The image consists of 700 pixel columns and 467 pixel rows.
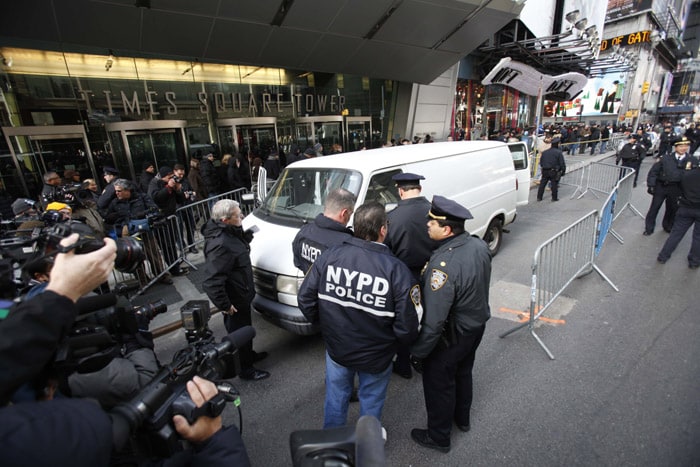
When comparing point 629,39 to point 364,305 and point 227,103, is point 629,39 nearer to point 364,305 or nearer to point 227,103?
point 227,103

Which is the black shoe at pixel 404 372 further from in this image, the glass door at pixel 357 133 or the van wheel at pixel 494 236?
the glass door at pixel 357 133

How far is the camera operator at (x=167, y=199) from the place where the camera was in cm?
601

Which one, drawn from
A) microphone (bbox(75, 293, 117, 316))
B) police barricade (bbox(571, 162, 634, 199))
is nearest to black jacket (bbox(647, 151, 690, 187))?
police barricade (bbox(571, 162, 634, 199))

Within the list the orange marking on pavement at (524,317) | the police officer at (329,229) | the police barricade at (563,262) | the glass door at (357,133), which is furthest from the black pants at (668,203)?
the glass door at (357,133)

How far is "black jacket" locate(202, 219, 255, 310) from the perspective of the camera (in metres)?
3.09

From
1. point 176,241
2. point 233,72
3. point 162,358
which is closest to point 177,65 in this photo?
point 233,72

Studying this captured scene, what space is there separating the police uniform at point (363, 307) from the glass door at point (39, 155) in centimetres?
991

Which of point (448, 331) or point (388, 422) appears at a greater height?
Result: point (448, 331)

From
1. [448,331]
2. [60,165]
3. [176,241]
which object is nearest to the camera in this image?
[448,331]

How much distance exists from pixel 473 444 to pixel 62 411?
278cm

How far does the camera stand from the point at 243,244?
129 inches

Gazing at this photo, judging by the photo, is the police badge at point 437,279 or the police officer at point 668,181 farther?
A: the police officer at point 668,181

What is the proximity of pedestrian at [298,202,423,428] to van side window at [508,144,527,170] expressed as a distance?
654cm

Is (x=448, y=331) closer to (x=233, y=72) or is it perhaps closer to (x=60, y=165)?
(x=60, y=165)
